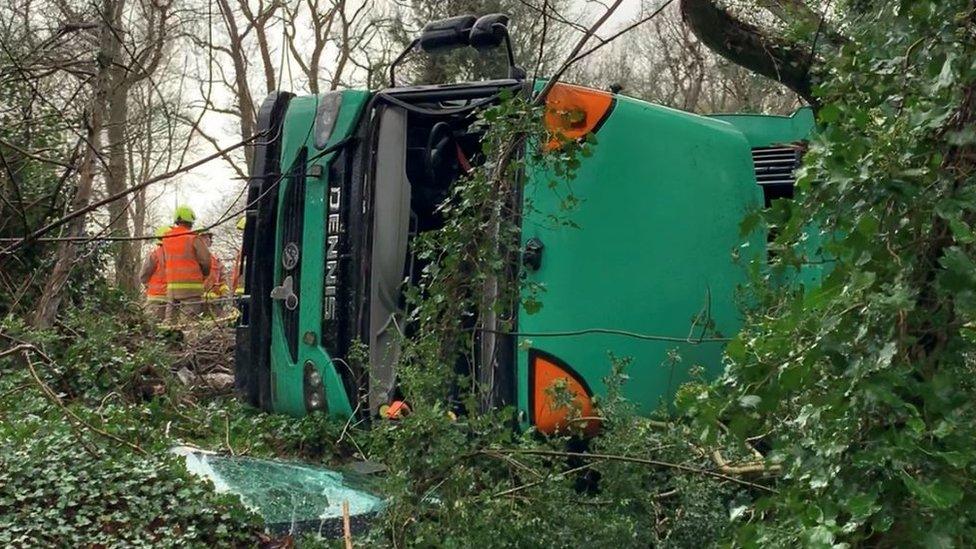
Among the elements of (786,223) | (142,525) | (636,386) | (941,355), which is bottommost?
(142,525)

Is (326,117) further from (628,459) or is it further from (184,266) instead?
(184,266)

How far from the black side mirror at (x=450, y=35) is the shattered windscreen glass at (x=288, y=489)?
2.03 m

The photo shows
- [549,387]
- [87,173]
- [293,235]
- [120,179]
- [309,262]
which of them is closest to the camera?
[549,387]

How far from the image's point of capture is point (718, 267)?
5.14 metres

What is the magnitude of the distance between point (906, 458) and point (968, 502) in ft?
0.56

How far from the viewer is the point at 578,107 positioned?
4.70m

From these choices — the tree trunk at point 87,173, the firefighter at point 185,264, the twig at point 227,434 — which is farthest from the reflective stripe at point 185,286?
the twig at point 227,434

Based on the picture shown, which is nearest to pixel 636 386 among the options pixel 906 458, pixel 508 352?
pixel 508 352

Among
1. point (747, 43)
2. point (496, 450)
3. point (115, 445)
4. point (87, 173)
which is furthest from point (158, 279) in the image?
point (496, 450)

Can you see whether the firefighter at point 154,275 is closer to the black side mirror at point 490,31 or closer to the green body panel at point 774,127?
the black side mirror at point 490,31

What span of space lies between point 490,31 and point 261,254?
1.74 metres

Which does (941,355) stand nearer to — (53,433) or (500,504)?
(500,504)

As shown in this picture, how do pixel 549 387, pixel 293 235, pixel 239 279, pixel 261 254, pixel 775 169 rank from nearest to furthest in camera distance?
pixel 549 387
pixel 775 169
pixel 293 235
pixel 261 254
pixel 239 279

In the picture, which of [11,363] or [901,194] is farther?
[11,363]
